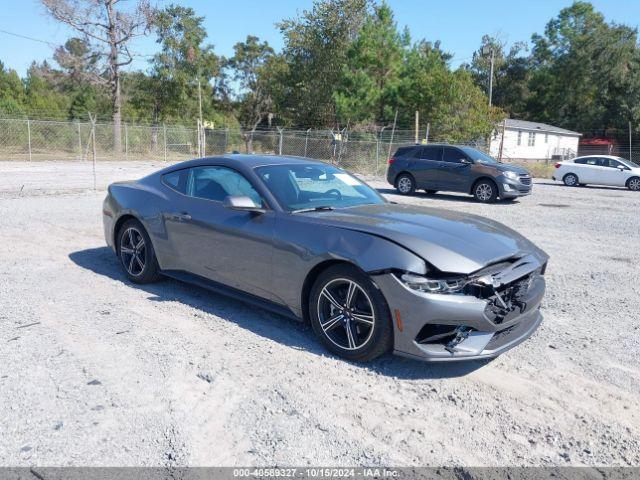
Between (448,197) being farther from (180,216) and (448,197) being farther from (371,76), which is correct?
(371,76)

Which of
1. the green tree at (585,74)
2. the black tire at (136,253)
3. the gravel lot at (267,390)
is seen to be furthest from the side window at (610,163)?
the green tree at (585,74)

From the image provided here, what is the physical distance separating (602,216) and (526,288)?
32.2 feet

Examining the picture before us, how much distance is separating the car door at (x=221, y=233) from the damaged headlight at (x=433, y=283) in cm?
124

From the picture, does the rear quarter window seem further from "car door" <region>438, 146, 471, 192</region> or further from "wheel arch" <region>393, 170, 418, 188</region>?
"car door" <region>438, 146, 471, 192</region>

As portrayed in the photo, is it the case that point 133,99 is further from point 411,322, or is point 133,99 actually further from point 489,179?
point 411,322

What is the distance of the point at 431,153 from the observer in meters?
16.2

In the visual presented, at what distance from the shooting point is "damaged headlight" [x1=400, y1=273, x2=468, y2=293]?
348 cm

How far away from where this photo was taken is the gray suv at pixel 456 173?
14727 millimetres

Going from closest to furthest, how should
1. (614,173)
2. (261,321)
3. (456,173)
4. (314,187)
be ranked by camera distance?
(261,321), (314,187), (456,173), (614,173)

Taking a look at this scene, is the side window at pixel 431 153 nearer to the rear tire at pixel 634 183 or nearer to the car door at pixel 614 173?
the car door at pixel 614 173

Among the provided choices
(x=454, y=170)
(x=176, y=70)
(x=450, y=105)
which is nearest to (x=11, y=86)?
(x=176, y=70)

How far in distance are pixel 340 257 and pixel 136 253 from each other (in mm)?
2763

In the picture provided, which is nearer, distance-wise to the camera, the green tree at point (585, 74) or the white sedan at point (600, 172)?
the white sedan at point (600, 172)

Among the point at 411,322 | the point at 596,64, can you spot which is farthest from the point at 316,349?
the point at 596,64
